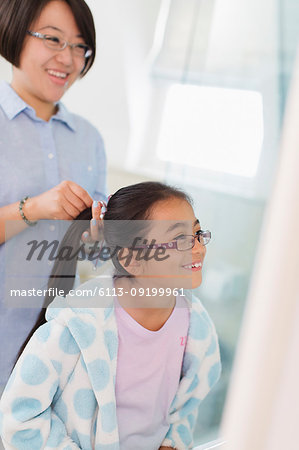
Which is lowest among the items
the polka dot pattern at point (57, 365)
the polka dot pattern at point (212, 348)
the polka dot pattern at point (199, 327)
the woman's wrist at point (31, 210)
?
the polka dot pattern at point (212, 348)

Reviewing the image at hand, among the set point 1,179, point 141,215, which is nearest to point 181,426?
point 141,215

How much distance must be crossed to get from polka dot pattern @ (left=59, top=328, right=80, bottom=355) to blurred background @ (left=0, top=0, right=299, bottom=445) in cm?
73

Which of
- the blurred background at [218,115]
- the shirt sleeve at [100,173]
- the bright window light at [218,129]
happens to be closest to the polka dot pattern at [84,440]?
the shirt sleeve at [100,173]

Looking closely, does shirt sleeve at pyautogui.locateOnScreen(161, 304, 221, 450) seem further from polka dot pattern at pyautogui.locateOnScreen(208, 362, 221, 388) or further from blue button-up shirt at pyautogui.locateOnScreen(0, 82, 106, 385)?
blue button-up shirt at pyautogui.locateOnScreen(0, 82, 106, 385)

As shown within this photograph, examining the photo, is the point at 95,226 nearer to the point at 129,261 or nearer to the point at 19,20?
the point at 129,261

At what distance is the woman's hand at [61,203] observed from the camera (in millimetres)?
640

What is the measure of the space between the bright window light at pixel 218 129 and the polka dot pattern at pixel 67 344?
0.94 m

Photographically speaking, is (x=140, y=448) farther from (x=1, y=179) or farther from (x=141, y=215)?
(x=1, y=179)

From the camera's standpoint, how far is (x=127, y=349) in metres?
0.69

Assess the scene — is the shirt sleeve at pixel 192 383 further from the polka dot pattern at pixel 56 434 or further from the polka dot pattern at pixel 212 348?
the polka dot pattern at pixel 56 434

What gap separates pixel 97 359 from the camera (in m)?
0.64

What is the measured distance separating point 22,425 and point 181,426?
28 centimetres

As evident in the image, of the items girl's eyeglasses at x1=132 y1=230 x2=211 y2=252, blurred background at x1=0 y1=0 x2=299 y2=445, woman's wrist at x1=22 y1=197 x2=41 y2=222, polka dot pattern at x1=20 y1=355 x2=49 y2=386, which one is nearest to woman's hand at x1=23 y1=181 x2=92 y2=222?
woman's wrist at x1=22 y1=197 x2=41 y2=222

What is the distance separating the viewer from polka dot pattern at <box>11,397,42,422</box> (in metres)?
0.60
